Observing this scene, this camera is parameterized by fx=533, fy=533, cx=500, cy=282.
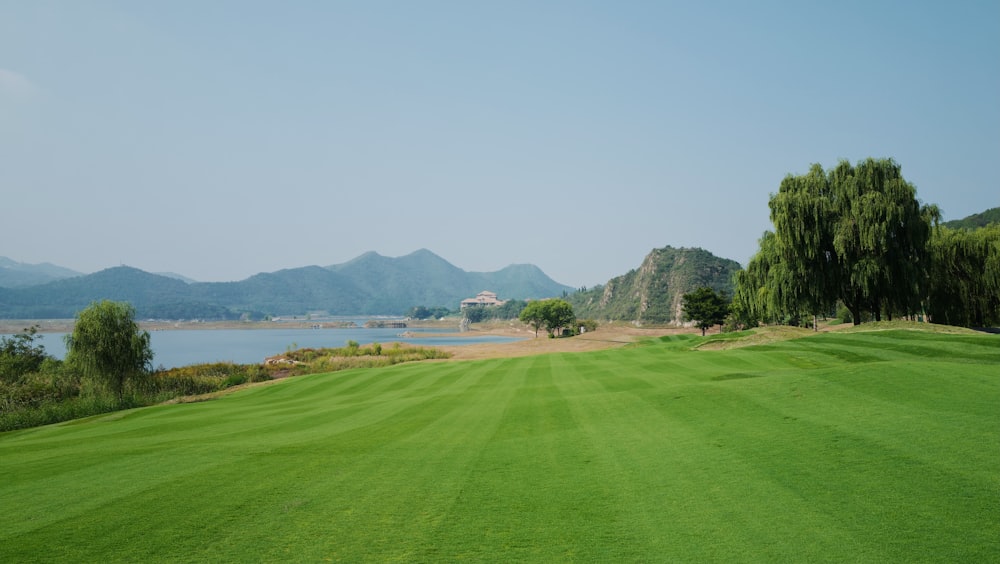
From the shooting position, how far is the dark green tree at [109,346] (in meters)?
29.6

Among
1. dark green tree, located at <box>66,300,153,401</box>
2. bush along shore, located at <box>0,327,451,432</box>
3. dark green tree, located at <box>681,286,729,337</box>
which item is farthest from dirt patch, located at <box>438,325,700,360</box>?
dark green tree, located at <box>66,300,153,401</box>

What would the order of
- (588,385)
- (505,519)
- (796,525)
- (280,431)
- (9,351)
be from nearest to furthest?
1. (796,525)
2. (505,519)
3. (280,431)
4. (588,385)
5. (9,351)

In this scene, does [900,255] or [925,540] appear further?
[900,255]

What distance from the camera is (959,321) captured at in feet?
130

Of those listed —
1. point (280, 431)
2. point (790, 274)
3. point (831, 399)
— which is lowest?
point (280, 431)

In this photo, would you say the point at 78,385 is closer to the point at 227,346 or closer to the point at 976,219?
the point at 227,346

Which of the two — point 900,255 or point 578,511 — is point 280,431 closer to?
point 578,511

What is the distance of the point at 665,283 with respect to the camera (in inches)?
5684

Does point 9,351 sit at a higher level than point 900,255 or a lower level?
lower

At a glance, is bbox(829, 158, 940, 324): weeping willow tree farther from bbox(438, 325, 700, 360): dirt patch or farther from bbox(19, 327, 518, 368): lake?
bbox(19, 327, 518, 368): lake

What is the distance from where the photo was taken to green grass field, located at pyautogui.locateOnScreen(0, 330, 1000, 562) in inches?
196

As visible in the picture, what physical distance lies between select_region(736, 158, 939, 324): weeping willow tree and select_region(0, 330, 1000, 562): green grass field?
19025mm

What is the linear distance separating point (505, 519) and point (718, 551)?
2159 mm

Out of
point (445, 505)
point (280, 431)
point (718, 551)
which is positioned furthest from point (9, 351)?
point (718, 551)
